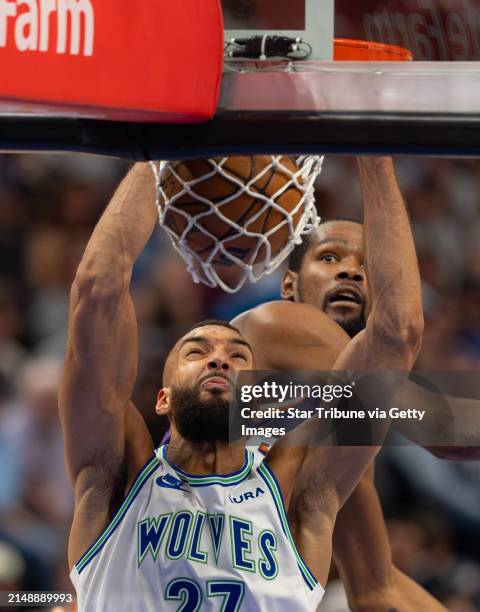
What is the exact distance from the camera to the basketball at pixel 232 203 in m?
1.72

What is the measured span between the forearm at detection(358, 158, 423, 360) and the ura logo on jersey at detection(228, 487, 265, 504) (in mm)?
437

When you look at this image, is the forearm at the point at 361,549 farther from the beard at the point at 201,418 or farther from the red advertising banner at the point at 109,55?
the red advertising banner at the point at 109,55

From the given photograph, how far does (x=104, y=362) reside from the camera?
2117 millimetres

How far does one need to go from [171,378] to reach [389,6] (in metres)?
0.98

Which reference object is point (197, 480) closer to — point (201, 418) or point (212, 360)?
point (201, 418)

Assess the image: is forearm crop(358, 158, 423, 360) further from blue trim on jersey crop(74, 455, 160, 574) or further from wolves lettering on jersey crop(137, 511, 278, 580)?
blue trim on jersey crop(74, 455, 160, 574)

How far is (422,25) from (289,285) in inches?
46.7

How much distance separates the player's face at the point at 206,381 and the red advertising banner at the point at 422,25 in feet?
2.68

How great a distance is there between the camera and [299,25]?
1348 millimetres

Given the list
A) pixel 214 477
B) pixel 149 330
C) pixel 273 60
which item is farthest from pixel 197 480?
pixel 273 60

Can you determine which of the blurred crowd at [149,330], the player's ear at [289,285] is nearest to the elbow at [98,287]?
the player's ear at [289,285]

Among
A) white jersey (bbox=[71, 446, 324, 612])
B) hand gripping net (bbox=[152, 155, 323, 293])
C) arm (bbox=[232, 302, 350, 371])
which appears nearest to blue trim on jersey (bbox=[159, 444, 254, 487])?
white jersey (bbox=[71, 446, 324, 612])

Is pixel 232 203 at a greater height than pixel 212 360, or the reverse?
pixel 232 203

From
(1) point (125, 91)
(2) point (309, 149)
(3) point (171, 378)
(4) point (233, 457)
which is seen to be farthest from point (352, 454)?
(1) point (125, 91)
